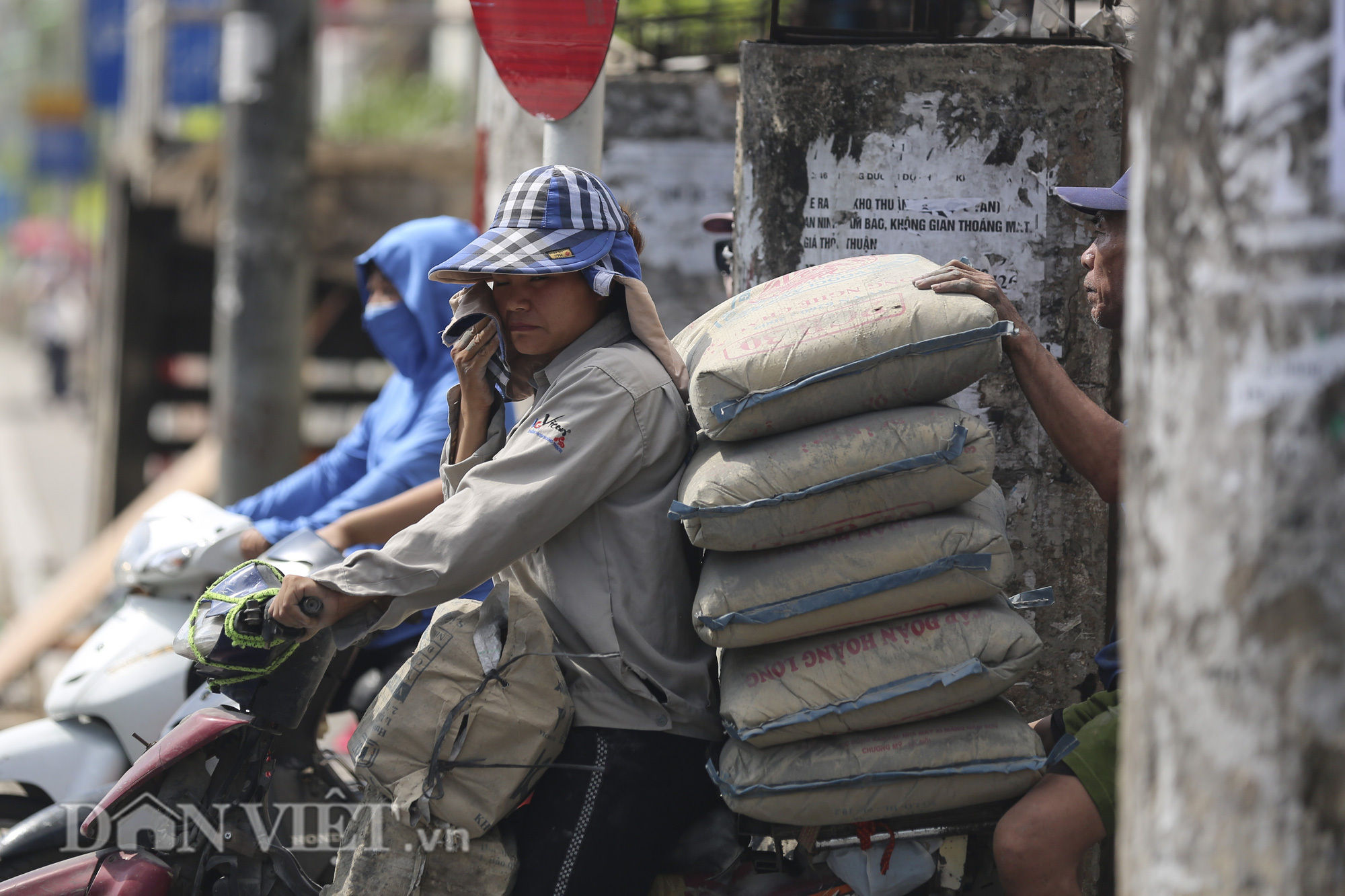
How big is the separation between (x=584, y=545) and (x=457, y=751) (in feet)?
1.42

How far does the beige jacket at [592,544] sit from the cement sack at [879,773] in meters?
0.21

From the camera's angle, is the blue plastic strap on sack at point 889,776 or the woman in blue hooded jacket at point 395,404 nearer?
the blue plastic strap on sack at point 889,776

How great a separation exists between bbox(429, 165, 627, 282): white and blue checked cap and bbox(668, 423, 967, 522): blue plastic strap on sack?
522 mm

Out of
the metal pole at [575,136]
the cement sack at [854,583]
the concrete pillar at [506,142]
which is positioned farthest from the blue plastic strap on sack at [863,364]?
the concrete pillar at [506,142]

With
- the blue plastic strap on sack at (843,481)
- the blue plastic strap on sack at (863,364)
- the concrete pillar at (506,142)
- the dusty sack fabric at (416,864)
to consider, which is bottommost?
the dusty sack fabric at (416,864)

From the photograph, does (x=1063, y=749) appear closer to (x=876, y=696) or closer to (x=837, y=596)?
(x=876, y=696)

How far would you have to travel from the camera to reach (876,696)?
2.23 metres

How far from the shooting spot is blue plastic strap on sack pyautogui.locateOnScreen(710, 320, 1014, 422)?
229 centimetres

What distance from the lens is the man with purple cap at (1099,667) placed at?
7.40 ft

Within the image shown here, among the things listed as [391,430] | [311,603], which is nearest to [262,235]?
[391,430]

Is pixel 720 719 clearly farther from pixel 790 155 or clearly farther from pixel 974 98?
pixel 974 98

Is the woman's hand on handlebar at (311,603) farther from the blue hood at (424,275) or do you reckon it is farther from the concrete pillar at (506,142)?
the concrete pillar at (506,142)

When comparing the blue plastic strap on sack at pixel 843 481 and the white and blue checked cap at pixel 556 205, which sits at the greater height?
the white and blue checked cap at pixel 556 205
